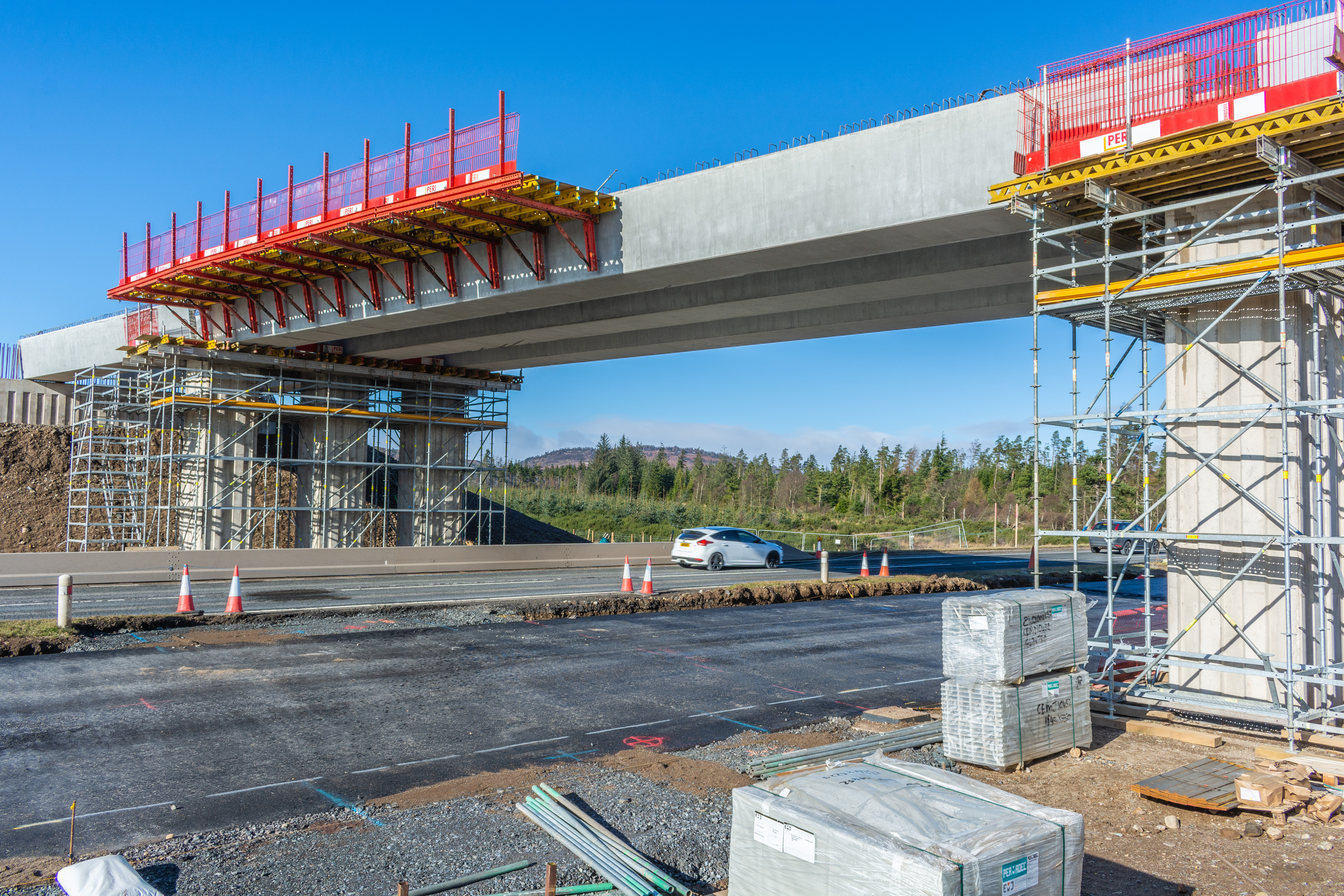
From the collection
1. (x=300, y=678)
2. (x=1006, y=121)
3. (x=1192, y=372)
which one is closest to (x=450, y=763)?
(x=300, y=678)

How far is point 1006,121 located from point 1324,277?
4997 mm

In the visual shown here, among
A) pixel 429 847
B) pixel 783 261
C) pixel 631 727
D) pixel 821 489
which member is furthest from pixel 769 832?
pixel 821 489

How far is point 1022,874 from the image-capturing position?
3.74 metres

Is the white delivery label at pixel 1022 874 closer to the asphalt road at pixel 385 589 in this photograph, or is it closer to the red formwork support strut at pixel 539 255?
the asphalt road at pixel 385 589

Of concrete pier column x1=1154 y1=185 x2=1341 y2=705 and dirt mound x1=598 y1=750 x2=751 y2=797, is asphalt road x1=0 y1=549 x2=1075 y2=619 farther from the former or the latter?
concrete pier column x1=1154 y1=185 x2=1341 y2=705

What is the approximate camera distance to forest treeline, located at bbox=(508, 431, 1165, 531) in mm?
58094

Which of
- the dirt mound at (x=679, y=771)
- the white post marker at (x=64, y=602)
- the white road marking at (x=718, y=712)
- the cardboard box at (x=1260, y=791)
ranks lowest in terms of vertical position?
the white road marking at (x=718, y=712)

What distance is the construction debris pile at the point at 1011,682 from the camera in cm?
741

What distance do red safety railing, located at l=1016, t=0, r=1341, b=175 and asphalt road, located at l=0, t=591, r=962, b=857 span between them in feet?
23.1

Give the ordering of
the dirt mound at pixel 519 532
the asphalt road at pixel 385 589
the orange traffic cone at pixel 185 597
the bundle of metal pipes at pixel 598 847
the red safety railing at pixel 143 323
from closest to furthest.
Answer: the bundle of metal pipes at pixel 598 847
the orange traffic cone at pixel 185 597
the asphalt road at pixel 385 589
the red safety railing at pixel 143 323
the dirt mound at pixel 519 532

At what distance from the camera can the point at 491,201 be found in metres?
17.4

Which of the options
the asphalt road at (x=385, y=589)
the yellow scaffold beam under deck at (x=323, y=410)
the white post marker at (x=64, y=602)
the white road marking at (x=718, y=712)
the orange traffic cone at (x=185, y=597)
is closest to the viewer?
the white road marking at (x=718, y=712)

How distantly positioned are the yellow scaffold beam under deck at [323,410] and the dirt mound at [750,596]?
45.6ft

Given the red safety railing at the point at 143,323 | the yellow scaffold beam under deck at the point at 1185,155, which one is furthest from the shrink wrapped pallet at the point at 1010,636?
the red safety railing at the point at 143,323
